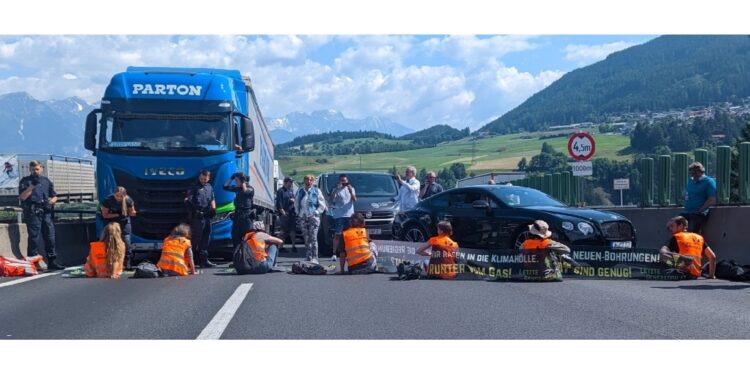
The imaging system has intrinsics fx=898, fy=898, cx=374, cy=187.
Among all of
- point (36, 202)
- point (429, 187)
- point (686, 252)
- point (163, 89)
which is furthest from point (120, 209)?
point (686, 252)

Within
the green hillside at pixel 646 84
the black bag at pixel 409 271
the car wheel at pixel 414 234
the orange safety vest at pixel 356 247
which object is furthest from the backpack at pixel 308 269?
the green hillside at pixel 646 84

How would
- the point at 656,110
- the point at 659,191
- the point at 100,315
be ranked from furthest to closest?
the point at 656,110 < the point at 659,191 < the point at 100,315

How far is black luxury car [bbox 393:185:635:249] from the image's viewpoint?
1446 cm

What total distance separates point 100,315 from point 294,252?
11.9 metres

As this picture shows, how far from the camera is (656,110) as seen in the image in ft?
384

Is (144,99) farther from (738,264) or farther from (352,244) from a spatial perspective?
(738,264)

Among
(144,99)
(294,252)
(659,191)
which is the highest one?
(144,99)

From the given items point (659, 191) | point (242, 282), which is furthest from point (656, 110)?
point (242, 282)

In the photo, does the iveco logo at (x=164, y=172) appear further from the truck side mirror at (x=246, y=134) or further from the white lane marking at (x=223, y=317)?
the white lane marking at (x=223, y=317)

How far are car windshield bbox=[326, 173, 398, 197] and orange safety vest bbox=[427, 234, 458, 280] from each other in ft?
24.4

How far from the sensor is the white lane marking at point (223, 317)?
834cm

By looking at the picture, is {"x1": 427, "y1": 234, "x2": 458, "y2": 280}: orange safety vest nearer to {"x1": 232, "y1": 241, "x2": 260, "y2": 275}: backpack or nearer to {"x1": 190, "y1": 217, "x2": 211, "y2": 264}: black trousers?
{"x1": 232, "y1": 241, "x2": 260, "y2": 275}: backpack

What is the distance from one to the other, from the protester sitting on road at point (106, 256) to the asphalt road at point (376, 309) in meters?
0.71

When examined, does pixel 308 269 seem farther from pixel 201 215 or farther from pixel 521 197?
pixel 521 197
